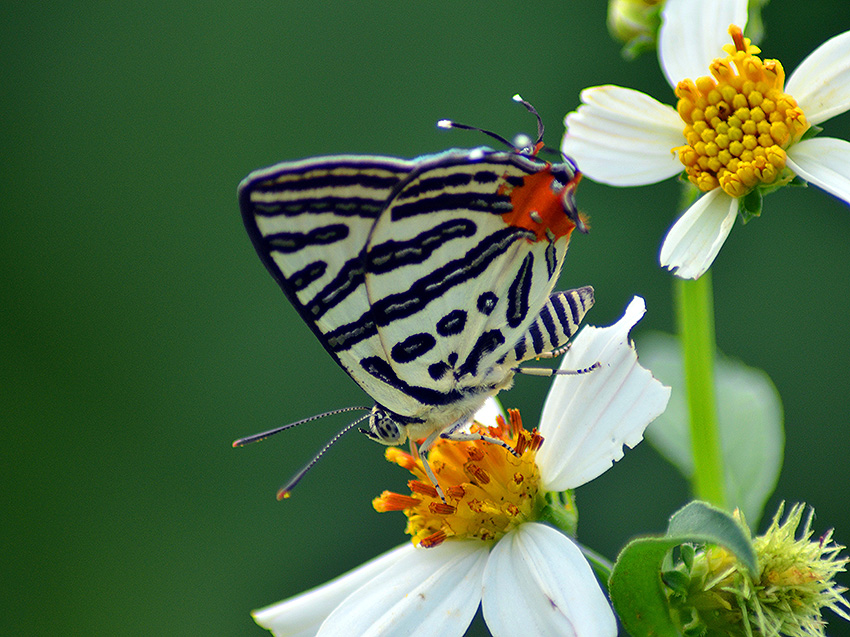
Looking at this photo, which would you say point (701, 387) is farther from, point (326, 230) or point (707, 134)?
point (326, 230)

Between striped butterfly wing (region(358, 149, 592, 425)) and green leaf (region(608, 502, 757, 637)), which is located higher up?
striped butterfly wing (region(358, 149, 592, 425))

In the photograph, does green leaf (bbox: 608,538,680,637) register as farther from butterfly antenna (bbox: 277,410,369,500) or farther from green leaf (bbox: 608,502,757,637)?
butterfly antenna (bbox: 277,410,369,500)

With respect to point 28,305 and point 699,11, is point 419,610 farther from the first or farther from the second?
point 28,305

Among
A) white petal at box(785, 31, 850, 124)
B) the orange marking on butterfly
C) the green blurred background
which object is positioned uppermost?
white petal at box(785, 31, 850, 124)

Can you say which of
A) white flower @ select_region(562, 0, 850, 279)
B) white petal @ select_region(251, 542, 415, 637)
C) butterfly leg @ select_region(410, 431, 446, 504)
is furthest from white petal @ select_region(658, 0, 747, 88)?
white petal @ select_region(251, 542, 415, 637)

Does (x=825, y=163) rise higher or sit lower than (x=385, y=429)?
higher

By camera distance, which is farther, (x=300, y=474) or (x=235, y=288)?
(x=235, y=288)

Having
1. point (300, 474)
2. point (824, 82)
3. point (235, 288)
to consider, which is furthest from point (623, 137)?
point (235, 288)
